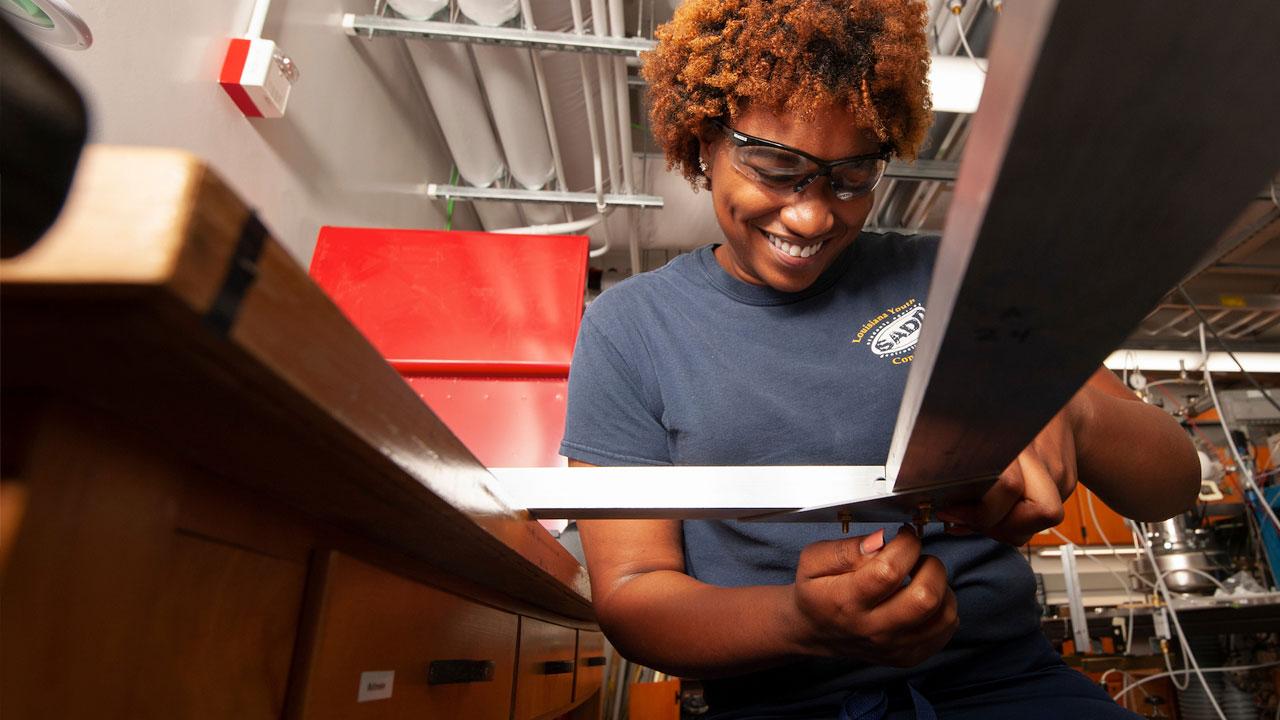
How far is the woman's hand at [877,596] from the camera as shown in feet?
1.76

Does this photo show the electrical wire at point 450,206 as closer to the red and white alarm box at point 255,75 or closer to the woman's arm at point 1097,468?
the red and white alarm box at point 255,75

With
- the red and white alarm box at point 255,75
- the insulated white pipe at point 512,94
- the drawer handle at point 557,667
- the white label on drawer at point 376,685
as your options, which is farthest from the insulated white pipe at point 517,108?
the white label on drawer at point 376,685

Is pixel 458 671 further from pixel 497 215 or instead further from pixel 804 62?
pixel 497 215

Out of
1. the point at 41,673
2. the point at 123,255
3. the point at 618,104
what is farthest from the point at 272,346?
the point at 618,104

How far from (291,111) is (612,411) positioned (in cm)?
178

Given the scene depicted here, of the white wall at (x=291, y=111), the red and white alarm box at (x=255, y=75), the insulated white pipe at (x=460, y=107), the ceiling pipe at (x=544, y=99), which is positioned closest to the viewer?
the white wall at (x=291, y=111)

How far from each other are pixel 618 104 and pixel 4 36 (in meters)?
2.78

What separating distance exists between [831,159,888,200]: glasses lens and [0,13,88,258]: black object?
90cm

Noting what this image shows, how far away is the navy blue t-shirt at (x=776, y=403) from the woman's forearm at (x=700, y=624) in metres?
0.11

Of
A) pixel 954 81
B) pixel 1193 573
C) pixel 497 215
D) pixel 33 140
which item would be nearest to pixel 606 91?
pixel 954 81

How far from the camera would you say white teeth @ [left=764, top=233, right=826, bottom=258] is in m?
1.01

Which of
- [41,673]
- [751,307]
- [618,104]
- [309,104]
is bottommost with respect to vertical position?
[41,673]

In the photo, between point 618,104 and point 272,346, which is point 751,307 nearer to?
point 272,346

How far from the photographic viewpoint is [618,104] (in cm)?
280
